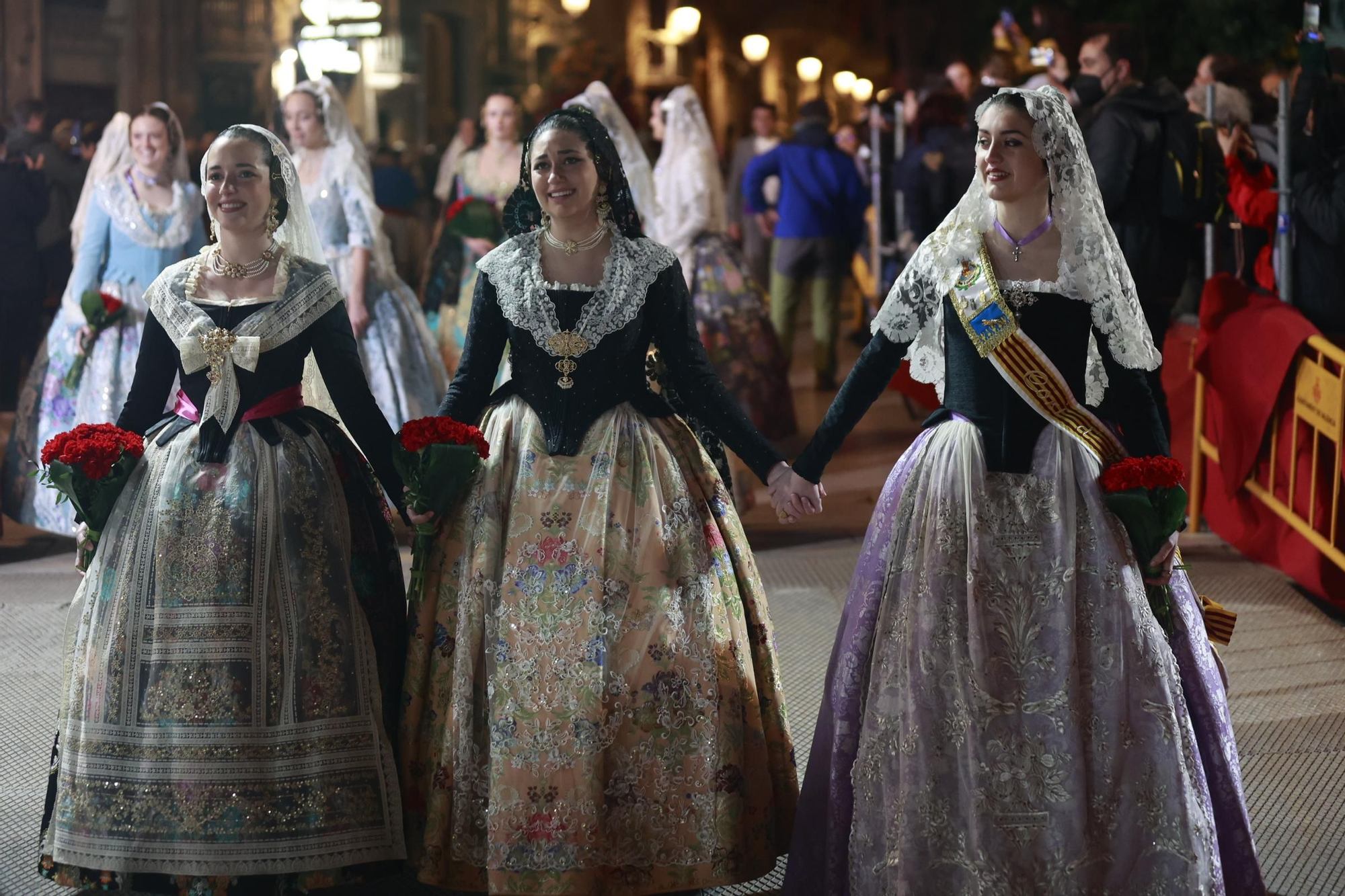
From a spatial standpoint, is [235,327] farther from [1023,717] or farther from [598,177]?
[1023,717]

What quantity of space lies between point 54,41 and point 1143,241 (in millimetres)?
6744

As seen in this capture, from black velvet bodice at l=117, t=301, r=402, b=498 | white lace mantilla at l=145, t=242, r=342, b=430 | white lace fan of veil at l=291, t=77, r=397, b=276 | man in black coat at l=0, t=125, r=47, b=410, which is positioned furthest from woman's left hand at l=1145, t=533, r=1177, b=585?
man in black coat at l=0, t=125, r=47, b=410

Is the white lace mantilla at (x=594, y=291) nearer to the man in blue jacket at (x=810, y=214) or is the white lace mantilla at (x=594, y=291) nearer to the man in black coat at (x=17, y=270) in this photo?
the man in black coat at (x=17, y=270)

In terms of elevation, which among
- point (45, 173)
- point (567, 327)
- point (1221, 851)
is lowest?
point (1221, 851)

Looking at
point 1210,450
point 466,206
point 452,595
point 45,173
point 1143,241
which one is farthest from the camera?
Answer: point 45,173

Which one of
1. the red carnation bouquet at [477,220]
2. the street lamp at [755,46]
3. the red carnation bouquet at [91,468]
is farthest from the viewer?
the street lamp at [755,46]

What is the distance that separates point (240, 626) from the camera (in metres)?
3.03

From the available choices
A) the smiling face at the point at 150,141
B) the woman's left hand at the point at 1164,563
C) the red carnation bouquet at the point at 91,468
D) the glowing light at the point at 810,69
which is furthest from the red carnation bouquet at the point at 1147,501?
the glowing light at the point at 810,69

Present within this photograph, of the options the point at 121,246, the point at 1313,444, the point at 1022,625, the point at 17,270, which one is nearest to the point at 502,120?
the point at 121,246

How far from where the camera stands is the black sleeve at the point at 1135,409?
298 centimetres

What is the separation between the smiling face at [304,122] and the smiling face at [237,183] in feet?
11.4

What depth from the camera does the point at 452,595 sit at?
311 cm

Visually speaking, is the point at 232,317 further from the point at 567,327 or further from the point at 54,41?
the point at 54,41

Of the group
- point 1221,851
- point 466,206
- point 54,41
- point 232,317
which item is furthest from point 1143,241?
point 54,41
